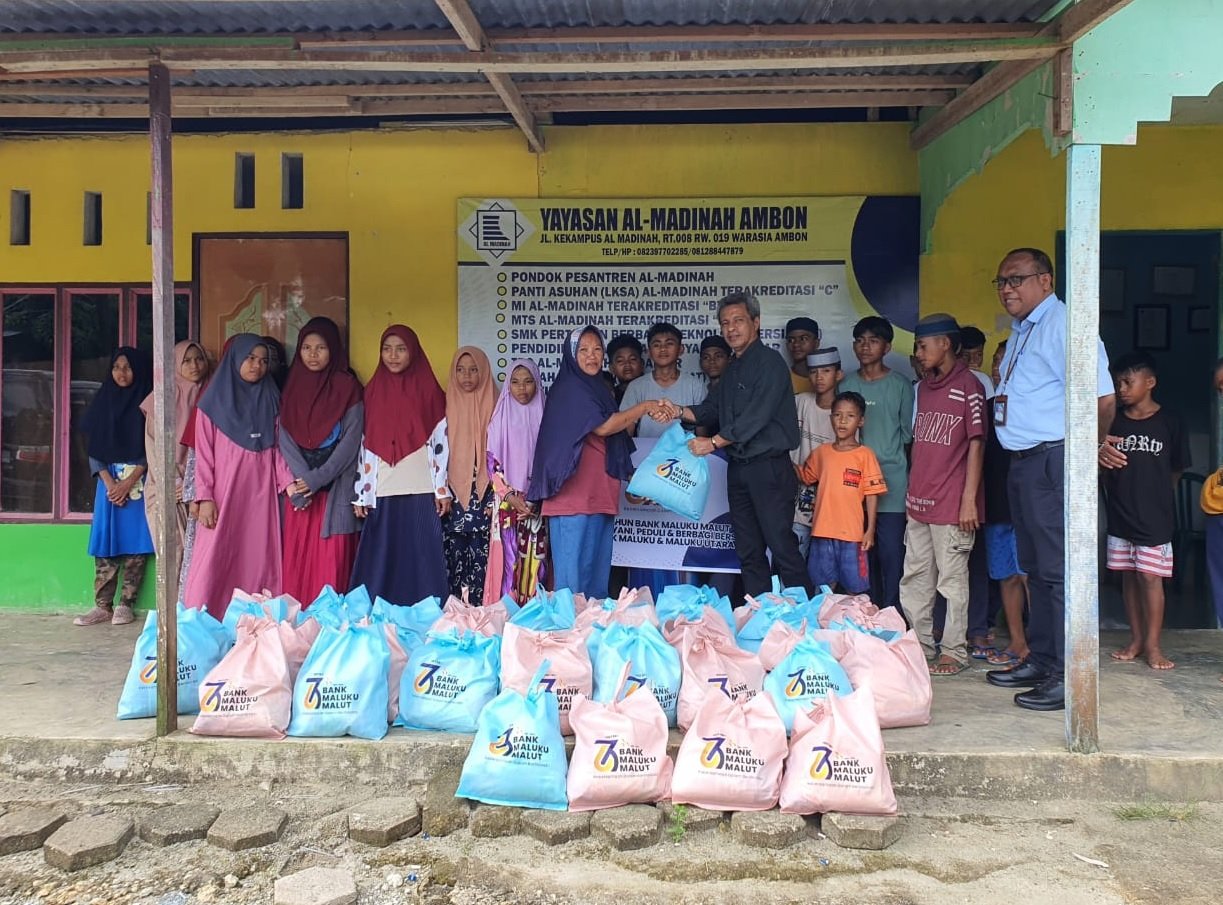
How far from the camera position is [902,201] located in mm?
5664

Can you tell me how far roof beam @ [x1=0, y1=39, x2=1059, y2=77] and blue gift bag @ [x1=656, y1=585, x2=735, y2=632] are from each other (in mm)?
2164

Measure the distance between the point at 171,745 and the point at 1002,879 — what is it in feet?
9.77

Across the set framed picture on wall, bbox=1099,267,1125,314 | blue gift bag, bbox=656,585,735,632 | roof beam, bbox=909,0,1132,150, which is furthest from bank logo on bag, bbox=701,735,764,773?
framed picture on wall, bbox=1099,267,1125,314

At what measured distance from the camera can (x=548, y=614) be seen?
158 inches

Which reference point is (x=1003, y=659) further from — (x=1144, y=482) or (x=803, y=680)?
(x=803, y=680)

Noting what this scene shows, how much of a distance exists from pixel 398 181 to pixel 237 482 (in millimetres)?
1990

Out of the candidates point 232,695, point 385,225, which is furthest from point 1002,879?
point 385,225

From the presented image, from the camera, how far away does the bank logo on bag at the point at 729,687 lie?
366cm

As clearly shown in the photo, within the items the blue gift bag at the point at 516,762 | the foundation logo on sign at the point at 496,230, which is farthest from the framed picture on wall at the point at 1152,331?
the blue gift bag at the point at 516,762

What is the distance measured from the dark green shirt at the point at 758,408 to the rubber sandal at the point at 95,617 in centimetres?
377

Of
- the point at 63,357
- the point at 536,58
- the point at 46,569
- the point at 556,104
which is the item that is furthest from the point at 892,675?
the point at 63,357

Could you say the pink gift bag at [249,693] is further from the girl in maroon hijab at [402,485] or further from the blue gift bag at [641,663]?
the girl in maroon hijab at [402,485]

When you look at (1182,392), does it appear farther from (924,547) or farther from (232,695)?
(232,695)

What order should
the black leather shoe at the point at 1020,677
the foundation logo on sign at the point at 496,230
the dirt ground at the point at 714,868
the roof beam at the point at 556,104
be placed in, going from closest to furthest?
the dirt ground at the point at 714,868 < the black leather shoe at the point at 1020,677 < the roof beam at the point at 556,104 < the foundation logo on sign at the point at 496,230
